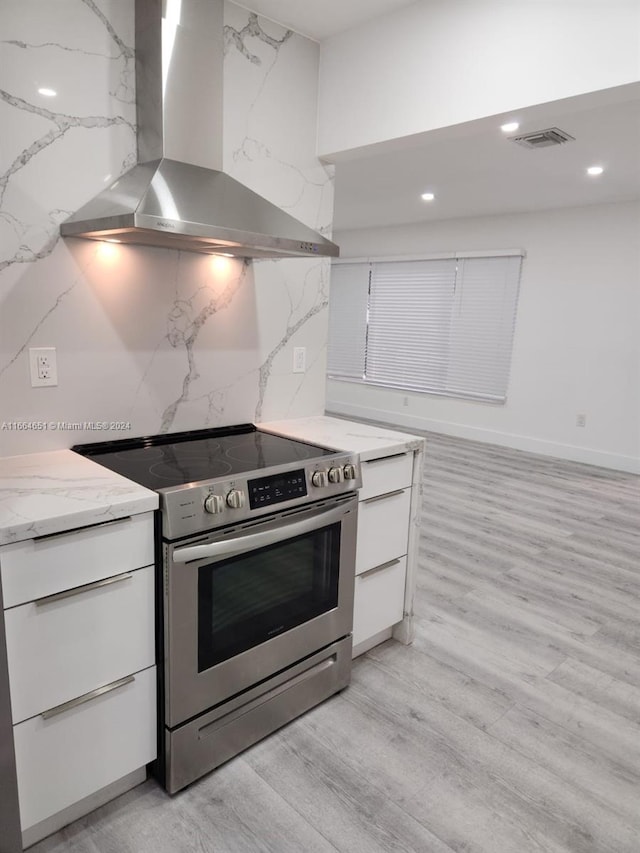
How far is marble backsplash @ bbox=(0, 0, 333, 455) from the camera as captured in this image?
5.92ft

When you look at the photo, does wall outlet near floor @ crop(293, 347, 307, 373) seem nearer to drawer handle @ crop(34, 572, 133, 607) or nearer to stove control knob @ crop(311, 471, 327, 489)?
stove control knob @ crop(311, 471, 327, 489)

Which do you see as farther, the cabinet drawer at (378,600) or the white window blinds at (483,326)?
the white window blinds at (483,326)

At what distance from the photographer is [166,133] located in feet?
6.33

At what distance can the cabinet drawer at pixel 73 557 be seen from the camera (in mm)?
1345

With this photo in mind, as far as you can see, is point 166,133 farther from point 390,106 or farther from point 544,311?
point 544,311

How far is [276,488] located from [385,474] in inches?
23.3

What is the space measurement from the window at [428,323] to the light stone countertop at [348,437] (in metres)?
4.35

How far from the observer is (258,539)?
1758mm

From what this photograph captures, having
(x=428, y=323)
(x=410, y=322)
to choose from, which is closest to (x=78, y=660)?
(x=428, y=323)

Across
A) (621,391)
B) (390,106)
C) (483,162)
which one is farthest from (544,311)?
(390,106)

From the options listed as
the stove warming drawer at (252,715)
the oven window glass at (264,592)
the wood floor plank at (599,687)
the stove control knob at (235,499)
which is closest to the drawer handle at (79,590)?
the oven window glass at (264,592)

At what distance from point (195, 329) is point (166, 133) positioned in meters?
0.71

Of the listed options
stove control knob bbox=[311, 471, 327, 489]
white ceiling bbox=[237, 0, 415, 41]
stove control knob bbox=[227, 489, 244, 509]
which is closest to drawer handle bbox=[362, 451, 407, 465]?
stove control knob bbox=[311, 471, 327, 489]

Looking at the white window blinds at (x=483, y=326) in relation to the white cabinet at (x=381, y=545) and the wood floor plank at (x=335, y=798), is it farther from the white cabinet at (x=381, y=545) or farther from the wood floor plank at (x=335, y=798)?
the wood floor plank at (x=335, y=798)
